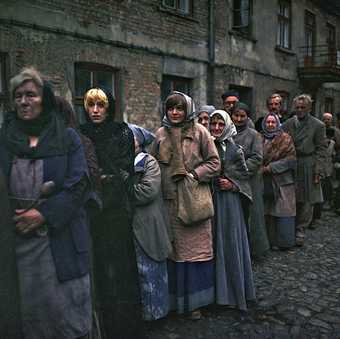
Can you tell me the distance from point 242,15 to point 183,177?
30.1 ft

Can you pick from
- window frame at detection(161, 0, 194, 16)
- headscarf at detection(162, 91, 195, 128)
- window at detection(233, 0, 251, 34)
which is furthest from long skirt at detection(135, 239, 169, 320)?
window at detection(233, 0, 251, 34)

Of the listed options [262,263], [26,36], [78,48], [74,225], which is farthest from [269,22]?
[74,225]

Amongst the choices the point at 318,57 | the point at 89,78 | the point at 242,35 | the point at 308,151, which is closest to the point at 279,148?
the point at 308,151

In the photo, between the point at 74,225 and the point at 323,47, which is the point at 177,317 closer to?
the point at 74,225

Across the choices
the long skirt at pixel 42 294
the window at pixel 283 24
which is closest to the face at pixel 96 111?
the long skirt at pixel 42 294

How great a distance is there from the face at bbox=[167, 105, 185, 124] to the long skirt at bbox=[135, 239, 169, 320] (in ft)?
3.23

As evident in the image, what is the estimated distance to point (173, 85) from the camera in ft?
30.1

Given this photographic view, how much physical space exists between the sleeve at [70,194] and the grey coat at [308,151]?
4.14m

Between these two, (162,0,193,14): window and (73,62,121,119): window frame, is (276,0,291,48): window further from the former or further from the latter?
(73,62,121,119): window frame

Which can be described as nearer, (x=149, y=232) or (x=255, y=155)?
(x=149, y=232)

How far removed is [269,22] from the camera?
1184 cm

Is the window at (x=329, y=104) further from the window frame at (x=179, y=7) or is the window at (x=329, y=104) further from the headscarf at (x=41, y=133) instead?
the headscarf at (x=41, y=133)

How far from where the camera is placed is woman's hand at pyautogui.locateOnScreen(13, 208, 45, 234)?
2.04 metres

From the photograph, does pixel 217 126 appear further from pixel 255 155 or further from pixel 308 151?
pixel 308 151
